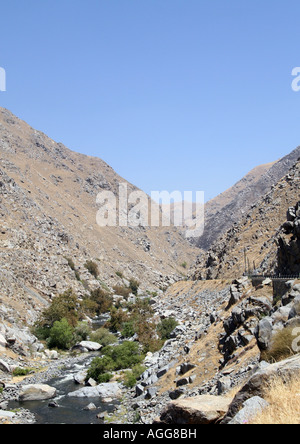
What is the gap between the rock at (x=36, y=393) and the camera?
2456 centimetres

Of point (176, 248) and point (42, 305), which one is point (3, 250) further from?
point (176, 248)

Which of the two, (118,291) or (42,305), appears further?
(118,291)

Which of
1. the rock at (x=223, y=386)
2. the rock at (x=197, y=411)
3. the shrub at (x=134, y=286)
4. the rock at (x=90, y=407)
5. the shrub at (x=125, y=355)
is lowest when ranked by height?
the shrub at (x=134, y=286)

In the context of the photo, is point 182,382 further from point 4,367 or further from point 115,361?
A: point 4,367

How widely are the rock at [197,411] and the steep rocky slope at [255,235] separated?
111 ft

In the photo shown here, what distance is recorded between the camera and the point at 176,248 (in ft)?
497

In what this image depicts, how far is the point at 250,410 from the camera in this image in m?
6.60

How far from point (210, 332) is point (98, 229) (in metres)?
91.8

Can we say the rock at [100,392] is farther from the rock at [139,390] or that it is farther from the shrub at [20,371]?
the shrub at [20,371]

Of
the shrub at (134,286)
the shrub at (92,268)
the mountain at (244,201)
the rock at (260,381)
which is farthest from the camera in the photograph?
the mountain at (244,201)

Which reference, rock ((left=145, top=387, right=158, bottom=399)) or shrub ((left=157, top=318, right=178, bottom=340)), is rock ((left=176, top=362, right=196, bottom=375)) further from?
shrub ((left=157, top=318, right=178, bottom=340))

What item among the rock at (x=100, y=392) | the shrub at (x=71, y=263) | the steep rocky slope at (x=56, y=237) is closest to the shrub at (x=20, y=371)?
the steep rocky slope at (x=56, y=237)
